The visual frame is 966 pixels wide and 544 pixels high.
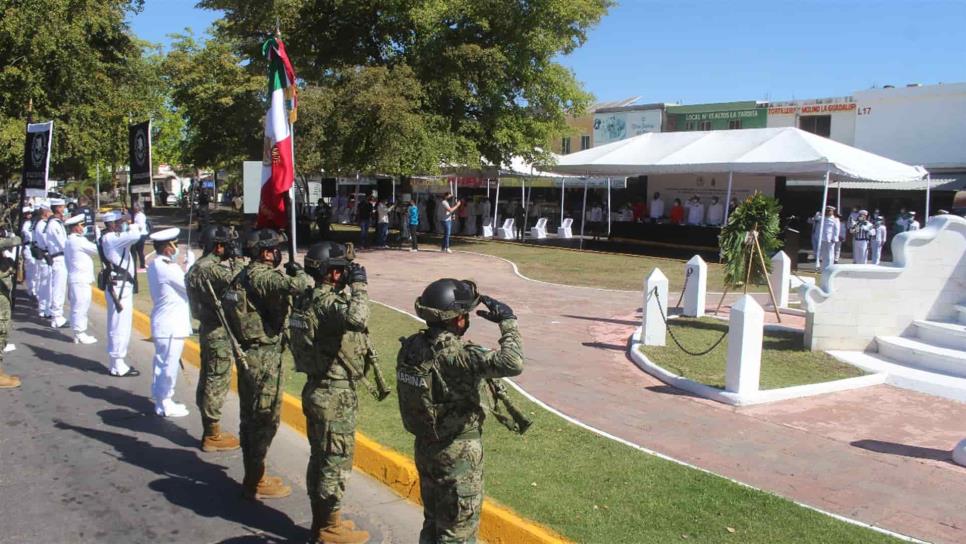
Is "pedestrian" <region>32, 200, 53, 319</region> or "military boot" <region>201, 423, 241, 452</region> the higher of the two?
"pedestrian" <region>32, 200, 53, 319</region>

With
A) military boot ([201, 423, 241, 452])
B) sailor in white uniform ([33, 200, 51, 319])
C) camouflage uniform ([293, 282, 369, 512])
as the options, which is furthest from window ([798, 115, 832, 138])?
camouflage uniform ([293, 282, 369, 512])

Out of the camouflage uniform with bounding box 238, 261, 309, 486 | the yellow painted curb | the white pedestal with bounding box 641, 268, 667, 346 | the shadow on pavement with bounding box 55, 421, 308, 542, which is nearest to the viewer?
the yellow painted curb

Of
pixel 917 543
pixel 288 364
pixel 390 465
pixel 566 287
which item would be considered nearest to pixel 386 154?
pixel 566 287

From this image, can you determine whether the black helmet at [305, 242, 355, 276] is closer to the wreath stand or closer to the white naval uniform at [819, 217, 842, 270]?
the wreath stand

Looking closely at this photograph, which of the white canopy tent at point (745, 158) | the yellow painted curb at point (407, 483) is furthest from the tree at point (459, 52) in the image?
the yellow painted curb at point (407, 483)

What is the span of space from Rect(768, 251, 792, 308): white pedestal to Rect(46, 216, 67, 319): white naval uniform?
12049 millimetres

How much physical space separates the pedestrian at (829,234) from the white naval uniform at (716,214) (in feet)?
17.2

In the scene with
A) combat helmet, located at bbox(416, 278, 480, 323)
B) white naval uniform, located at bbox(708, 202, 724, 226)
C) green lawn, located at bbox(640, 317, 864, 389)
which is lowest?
green lawn, located at bbox(640, 317, 864, 389)

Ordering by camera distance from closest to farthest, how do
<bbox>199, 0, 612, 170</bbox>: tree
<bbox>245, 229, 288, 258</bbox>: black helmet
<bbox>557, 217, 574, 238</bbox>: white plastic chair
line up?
1. <bbox>245, 229, 288, 258</bbox>: black helmet
2. <bbox>199, 0, 612, 170</bbox>: tree
3. <bbox>557, 217, 574, 238</bbox>: white plastic chair

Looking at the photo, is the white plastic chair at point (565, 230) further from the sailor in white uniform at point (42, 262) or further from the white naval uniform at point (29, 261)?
the sailor in white uniform at point (42, 262)

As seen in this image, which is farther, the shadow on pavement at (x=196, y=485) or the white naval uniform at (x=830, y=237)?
the white naval uniform at (x=830, y=237)

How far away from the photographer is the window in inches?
1575

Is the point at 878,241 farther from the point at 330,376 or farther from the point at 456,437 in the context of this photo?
the point at 456,437

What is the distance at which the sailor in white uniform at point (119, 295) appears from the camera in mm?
9117
